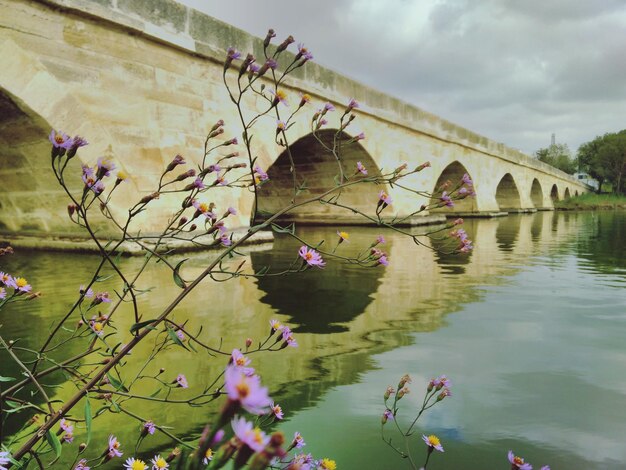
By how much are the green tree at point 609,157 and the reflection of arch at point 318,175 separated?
40.2 metres

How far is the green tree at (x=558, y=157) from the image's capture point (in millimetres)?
64512

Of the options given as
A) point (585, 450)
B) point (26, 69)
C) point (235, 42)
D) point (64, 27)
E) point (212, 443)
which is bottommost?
point (585, 450)

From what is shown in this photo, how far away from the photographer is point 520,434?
156 centimetres

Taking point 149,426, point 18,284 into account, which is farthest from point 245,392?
point 18,284

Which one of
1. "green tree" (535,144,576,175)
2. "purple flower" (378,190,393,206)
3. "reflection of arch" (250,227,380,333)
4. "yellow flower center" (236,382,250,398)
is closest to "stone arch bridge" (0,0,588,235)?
"reflection of arch" (250,227,380,333)

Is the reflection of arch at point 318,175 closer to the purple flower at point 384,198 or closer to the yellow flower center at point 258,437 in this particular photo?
the purple flower at point 384,198

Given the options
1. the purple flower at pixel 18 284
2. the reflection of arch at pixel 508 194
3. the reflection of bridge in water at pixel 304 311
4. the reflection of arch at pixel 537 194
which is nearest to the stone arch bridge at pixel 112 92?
the reflection of bridge in water at pixel 304 311

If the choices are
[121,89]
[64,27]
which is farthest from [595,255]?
[64,27]

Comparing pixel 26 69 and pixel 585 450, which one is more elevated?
pixel 26 69

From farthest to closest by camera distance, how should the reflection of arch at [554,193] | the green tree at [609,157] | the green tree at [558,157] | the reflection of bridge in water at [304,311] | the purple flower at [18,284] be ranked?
the green tree at [558,157] < the green tree at [609,157] < the reflection of arch at [554,193] < the reflection of bridge in water at [304,311] < the purple flower at [18,284]

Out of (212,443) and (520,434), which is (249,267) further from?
(212,443)

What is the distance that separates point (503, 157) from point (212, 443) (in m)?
21.7

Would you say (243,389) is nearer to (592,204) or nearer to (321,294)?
(321,294)

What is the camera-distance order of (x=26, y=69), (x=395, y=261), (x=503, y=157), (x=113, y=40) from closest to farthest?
(x=26, y=69) < (x=113, y=40) < (x=395, y=261) < (x=503, y=157)
